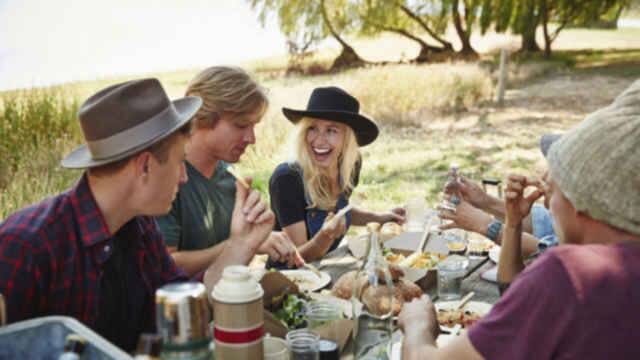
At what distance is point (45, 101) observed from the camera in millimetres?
6535

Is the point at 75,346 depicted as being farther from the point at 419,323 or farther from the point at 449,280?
the point at 449,280

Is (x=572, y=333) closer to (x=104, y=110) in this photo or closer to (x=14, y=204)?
(x=104, y=110)

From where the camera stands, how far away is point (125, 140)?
1746 mm

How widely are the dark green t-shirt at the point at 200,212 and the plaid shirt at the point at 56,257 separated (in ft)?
2.73

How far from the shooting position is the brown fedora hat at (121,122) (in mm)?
1742

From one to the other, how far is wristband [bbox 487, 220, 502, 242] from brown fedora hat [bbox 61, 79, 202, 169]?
1602 mm

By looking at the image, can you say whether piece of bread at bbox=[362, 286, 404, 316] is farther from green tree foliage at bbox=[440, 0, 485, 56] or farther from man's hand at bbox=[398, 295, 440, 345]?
green tree foliage at bbox=[440, 0, 485, 56]

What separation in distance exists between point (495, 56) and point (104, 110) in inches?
716

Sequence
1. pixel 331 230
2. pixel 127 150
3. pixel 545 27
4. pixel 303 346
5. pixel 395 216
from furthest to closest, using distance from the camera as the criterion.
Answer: pixel 545 27, pixel 395 216, pixel 331 230, pixel 127 150, pixel 303 346

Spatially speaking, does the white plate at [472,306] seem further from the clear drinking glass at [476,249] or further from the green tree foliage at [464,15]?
the green tree foliage at [464,15]

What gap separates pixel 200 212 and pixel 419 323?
1.33 metres

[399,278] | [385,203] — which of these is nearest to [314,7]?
[385,203]

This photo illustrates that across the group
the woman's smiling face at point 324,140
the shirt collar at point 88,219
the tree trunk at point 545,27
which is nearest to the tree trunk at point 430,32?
the tree trunk at point 545,27

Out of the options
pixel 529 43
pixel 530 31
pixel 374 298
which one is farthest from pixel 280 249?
pixel 529 43
